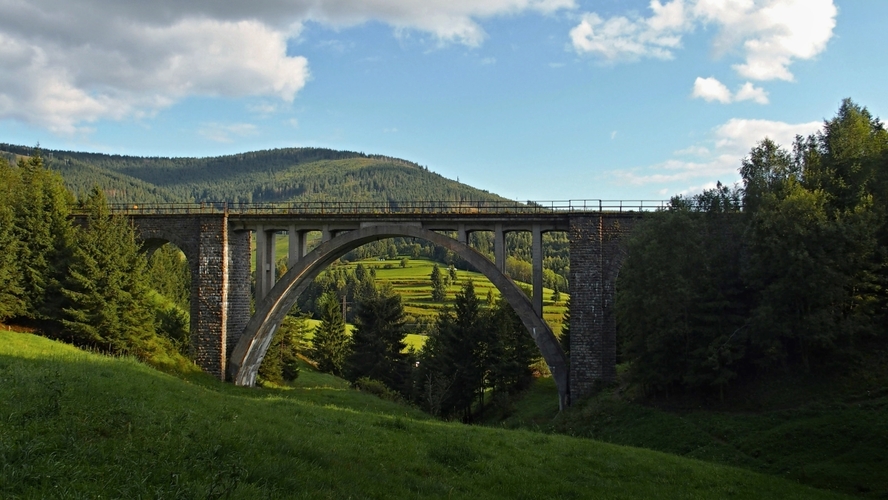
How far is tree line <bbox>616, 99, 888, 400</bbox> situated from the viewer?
21.2 metres

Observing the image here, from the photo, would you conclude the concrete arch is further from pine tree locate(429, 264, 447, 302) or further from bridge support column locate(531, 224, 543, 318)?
pine tree locate(429, 264, 447, 302)

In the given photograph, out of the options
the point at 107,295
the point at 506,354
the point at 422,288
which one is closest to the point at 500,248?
the point at 506,354

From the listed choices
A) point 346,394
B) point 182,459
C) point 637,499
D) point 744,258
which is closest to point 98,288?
point 346,394

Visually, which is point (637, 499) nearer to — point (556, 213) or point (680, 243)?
point (680, 243)

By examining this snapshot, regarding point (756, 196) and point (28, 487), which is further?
point (756, 196)

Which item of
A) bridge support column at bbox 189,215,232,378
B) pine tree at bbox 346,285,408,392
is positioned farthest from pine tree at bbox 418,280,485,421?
bridge support column at bbox 189,215,232,378

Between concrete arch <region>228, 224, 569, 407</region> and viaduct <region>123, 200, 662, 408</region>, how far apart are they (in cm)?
6

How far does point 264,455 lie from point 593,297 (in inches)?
892

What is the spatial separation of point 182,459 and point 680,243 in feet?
71.2

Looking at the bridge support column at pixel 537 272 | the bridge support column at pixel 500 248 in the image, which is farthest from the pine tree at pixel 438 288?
the bridge support column at pixel 537 272

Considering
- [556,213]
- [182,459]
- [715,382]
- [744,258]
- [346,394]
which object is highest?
[556,213]

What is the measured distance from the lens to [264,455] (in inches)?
343

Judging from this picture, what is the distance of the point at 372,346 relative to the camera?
45906mm

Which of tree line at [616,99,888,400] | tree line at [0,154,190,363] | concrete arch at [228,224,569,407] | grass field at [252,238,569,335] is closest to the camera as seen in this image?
tree line at [616,99,888,400]
